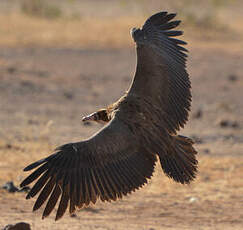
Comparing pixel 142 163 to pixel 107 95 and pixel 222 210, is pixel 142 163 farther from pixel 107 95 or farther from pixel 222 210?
pixel 107 95

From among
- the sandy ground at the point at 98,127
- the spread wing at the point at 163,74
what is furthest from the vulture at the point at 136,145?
the sandy ground at the point at 98,127

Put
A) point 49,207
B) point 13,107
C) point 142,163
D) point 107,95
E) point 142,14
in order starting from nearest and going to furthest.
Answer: point 49,207 → point 142,163 → point 13,107 → point 107,95 → point 142,14

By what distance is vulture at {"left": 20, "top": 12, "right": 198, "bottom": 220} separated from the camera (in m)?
5.96

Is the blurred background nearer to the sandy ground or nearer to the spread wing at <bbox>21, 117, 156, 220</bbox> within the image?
the sandy ground

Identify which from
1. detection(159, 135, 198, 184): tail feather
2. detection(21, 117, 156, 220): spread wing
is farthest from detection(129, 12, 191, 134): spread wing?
detection(21, 117, 156, 220): spread wing

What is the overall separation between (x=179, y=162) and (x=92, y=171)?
1.02m

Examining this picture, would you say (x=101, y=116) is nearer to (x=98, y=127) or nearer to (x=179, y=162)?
(x=179, y=162)

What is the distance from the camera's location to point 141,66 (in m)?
7.04

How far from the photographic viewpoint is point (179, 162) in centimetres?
673

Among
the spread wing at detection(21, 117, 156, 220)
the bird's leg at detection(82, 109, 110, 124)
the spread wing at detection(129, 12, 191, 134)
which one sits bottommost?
the spread wing at detection(21, 117, 156, 220)

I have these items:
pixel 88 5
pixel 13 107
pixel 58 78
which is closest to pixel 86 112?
pixel 13 107

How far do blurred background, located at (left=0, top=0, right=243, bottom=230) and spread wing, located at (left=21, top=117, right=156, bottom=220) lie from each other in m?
0.94

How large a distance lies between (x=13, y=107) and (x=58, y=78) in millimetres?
3187

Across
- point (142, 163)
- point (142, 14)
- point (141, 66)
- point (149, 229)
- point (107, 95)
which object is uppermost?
point (142, 14)
